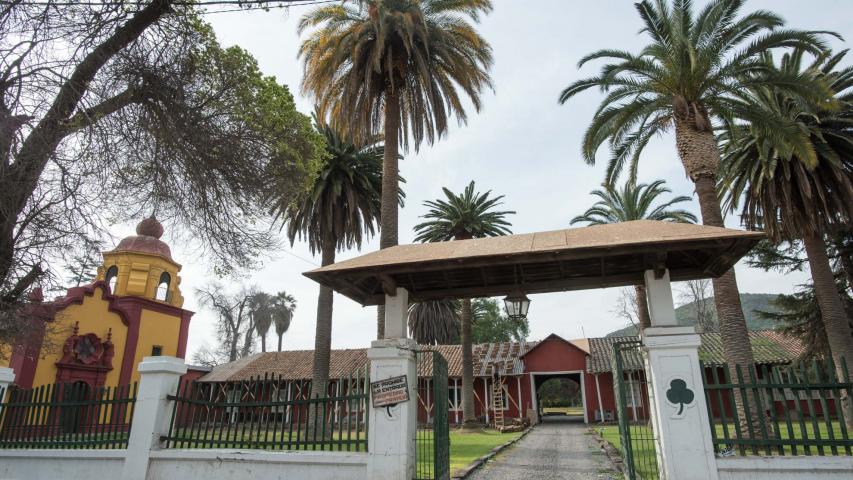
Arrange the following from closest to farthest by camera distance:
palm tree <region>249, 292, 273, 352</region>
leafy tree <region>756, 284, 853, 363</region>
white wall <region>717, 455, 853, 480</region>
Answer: white wall <region>717, 455, 853, 480</region> → leafy tree <region>756, 284, 853, 363</region> → palm tree <region>249, 292, 273, 352</region>


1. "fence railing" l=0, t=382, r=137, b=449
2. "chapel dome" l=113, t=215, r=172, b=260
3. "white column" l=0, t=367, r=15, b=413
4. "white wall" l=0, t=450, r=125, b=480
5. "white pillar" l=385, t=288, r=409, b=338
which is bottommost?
"white wall" l=0, t=450, r=125, b=480

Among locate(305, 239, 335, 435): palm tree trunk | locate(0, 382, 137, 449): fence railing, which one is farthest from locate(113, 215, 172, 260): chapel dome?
locate(0, 382, 137, 449): fence railing

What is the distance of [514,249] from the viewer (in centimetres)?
668

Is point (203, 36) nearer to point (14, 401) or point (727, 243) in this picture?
point (14, 401)

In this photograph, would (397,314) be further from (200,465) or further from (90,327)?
(90,327)

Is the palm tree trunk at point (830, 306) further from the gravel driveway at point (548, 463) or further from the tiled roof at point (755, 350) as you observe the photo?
the tiled roof at point (755, 350)

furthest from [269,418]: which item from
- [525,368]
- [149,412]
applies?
[525,368]

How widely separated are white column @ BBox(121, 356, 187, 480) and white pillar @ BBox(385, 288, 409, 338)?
10.6ft

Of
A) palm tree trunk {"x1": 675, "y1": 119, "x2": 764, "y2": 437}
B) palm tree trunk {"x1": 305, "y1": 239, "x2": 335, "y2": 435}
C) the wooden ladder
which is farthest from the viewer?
the wooden ladder

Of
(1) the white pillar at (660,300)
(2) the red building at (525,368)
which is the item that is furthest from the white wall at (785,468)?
(2) the red building at (525,368)

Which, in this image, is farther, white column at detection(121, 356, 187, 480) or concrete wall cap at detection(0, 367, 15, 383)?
concrete wall cap at detection(0, 367, 15, 383)

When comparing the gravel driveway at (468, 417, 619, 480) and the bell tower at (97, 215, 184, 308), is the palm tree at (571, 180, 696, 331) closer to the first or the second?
the gravel driveway at (468, 417, 619, 480)

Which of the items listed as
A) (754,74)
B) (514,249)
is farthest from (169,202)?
(754,74)

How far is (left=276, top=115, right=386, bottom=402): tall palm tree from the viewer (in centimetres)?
2161
